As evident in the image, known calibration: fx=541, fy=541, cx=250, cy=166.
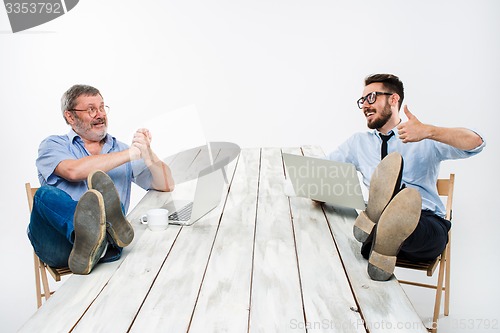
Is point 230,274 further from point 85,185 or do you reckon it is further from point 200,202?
point 85,185

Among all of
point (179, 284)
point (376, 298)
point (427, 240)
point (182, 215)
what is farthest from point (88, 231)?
point (427, 240)

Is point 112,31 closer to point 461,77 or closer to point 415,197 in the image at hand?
point 461,77

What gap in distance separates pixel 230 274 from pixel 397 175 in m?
0.64

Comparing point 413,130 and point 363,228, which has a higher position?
point 413,130

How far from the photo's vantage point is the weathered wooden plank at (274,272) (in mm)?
1307

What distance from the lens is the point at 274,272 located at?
62.2 inches

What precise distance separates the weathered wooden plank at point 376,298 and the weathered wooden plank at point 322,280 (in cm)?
2

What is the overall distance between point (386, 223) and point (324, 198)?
0.66m

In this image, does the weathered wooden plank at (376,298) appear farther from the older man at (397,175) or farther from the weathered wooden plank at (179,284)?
the weathered wooden plank at (179,284)

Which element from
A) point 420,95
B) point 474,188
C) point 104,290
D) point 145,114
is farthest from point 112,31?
point 104,290

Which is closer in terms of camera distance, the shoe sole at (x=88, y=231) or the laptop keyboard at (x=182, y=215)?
the shoe sole at (x=88, y=231)

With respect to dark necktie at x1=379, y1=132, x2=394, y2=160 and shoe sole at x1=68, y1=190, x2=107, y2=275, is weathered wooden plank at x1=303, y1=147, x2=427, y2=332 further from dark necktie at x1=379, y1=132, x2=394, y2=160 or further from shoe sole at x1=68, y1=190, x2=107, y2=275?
dark necktie at x1=379, y1=132, x2=394, y2=160

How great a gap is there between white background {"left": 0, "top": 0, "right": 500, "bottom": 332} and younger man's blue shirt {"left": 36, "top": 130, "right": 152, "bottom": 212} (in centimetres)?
208

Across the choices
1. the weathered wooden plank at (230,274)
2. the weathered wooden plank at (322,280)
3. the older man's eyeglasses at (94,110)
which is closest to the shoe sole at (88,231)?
the weathered wooden plank at (230,274)
